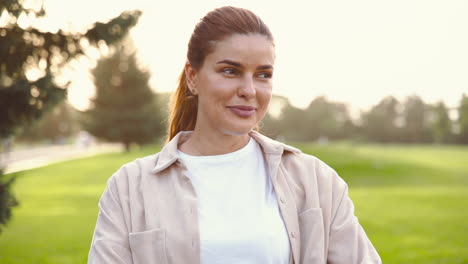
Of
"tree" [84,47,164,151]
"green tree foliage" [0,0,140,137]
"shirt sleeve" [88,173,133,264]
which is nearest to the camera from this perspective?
"shirt sleeve" [88,173,133,264]

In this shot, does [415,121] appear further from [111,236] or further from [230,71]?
[111,236]

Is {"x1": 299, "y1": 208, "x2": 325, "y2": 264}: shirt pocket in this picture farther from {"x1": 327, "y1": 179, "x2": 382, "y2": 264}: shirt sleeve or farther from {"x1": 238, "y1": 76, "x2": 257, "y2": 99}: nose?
{"x1": 238, "y1": 76, "x2": 257, "y2": 99}: nose

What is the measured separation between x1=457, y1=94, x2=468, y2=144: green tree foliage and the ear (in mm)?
41179

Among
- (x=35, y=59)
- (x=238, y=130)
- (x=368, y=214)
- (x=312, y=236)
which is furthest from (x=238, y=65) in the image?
(x=368, y=214)

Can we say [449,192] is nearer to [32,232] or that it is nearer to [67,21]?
[32,232]

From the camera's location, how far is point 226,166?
2520mm

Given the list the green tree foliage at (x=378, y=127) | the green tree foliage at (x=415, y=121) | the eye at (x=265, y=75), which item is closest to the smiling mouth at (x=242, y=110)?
the eye at (x=265, y=75)

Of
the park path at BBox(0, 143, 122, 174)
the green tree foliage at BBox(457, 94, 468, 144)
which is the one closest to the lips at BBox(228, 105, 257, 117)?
the park path at BBox(0, 143, 122, 174)

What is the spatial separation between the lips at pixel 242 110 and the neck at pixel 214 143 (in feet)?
0.64

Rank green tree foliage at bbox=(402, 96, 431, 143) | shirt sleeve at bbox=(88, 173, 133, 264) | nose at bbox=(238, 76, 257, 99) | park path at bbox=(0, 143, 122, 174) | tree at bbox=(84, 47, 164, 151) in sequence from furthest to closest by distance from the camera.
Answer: green tree foliage at bbox=(402, 96, 431, 143) < tree at bbox=(84, 47, 164, 151) < park path at bbox=(0, 143, 122, 174) < nose at bbox=(238, 76, 257, 99) < shirt sleeve at bbox=(88, 173, 133, 264)

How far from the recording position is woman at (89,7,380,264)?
2.30 m

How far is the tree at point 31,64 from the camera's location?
6969 mm

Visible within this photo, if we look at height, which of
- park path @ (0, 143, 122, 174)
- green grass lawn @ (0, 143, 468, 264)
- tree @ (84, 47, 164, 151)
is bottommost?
park path @ (0, 143, 122, 174)

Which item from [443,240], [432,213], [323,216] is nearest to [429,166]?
[432,213]
